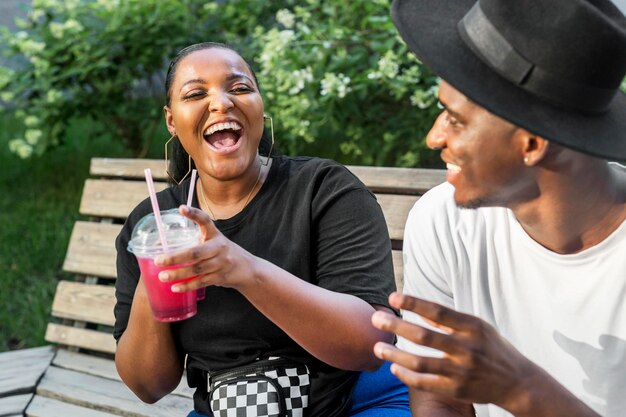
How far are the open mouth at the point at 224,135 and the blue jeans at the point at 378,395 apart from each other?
795mm

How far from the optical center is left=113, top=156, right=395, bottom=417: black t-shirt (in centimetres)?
255

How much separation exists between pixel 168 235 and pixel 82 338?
2.03 m

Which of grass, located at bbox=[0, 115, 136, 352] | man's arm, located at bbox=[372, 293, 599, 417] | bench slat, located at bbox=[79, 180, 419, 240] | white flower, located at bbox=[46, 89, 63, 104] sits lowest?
grass, located at bbox=[0, 115, 136, 352]

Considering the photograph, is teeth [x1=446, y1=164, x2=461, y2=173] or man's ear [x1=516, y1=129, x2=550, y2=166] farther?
teeth [x1=446, y1=164, x2=461, y2=173]

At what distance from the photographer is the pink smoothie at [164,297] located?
7.12ft

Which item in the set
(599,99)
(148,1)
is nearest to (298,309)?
(599,99)

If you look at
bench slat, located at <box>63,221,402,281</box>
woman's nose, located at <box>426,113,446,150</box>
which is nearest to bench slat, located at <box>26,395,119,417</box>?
bench slat, located at <box>63,221,402,281</box>

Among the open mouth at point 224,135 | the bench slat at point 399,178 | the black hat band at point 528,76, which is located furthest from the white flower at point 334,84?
the black hat band at point 528,76

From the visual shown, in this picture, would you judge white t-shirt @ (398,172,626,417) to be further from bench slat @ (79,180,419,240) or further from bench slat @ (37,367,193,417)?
bench slat @ (79,180,419,240)

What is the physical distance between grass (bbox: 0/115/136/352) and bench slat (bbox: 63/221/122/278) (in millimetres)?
718

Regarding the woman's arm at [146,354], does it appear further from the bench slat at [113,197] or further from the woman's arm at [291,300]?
the bench slat at [113,197]

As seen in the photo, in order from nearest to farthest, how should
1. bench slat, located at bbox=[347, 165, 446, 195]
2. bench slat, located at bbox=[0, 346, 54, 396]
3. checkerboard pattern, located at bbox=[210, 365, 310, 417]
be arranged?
1. checkerboard pattern, located at bbox=[210, 365, 310, 417]
2. bench slat, located at bbox=[347, 165, 446, 195]
3. bench slat, located at bbox=[0, 346, 54, 396]

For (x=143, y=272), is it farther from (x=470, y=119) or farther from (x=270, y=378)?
(x=470, y=119)

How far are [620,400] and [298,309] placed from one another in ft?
2.57
